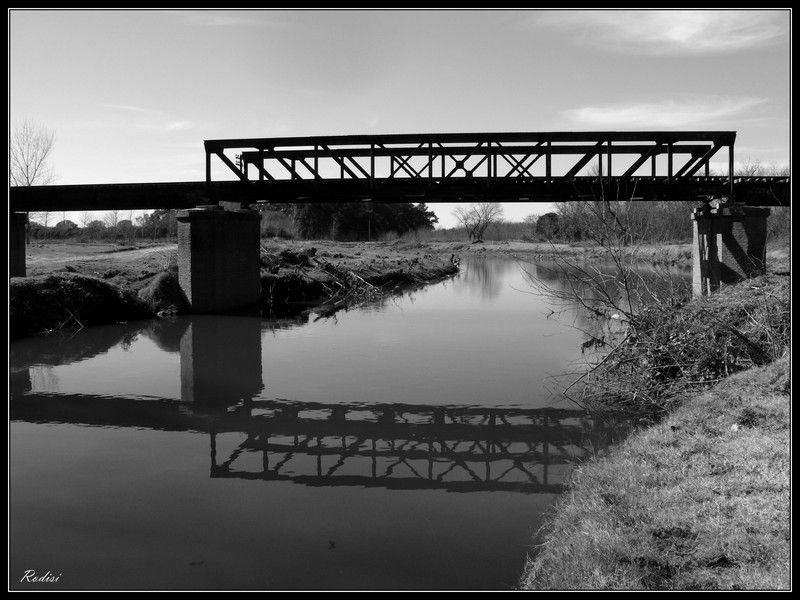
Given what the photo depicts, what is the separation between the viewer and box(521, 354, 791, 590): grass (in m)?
5.20

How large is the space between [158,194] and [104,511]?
19.4 metres

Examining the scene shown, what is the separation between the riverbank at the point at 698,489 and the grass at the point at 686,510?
0.04 feet

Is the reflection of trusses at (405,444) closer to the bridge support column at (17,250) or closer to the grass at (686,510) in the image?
the grass at (686,510)

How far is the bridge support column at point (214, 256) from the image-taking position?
23578 millimetres

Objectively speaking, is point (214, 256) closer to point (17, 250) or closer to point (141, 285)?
point (141, 285)

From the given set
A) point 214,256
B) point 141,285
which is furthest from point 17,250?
point 214,256

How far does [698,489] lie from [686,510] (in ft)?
1.83

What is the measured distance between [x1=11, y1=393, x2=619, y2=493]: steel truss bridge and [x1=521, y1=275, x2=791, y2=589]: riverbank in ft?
3.10

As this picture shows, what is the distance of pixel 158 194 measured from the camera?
25.0 meters

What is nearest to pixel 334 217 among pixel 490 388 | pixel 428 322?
pixel 428 322

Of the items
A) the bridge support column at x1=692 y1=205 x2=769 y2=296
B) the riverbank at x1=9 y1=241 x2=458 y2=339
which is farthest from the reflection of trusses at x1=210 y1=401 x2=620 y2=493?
the bridge support column at x1=692 y1=205 x2=769 y2=296

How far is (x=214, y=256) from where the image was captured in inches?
949

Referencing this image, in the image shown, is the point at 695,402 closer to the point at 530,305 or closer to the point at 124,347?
the point at 124,347

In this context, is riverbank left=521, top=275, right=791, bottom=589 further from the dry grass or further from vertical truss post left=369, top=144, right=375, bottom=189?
vertical truss post left=369, top=144, right=375, bottom=189
